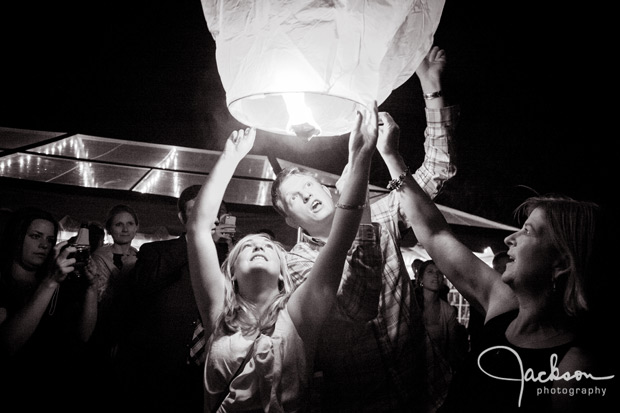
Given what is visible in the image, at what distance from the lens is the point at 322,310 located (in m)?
1.57

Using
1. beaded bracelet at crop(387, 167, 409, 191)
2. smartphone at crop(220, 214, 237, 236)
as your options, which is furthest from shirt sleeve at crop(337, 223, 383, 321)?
smartphone at crop(220, 214, 237, 236)

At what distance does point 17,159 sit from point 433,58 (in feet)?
18.4

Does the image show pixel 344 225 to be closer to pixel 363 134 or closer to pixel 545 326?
pixel 363 134

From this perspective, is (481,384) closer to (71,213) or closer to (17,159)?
(71,213)

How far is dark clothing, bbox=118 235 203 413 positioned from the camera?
7.19 feet

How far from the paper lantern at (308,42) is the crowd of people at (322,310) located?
19cm

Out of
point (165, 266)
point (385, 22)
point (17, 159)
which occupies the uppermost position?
point (17, 159)

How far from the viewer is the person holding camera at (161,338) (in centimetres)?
219

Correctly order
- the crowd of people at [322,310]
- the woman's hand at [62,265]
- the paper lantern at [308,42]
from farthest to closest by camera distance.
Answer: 1. the woman's hand at [62,265]
2. the crowd of people at [322,310]
3. the paper lantern at [308,42]

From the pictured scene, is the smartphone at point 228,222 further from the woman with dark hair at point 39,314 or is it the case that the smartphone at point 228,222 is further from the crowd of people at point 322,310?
the woman with dark hair at point 39,314

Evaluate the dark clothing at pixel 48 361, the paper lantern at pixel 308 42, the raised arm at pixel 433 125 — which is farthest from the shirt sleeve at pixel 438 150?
the dark clothing at pixel 48 361

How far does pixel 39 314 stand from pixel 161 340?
56 cm

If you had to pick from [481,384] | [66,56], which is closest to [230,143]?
[481,384]

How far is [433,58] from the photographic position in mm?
1865
